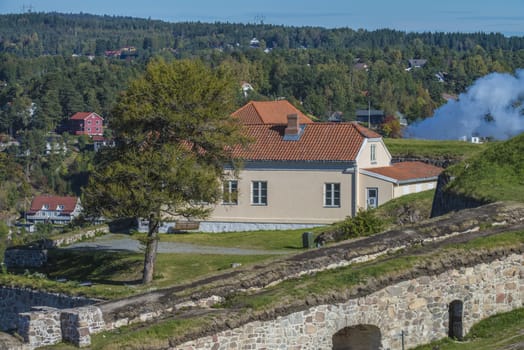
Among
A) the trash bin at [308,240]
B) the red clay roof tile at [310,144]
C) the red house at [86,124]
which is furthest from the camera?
the red house at [86,124]

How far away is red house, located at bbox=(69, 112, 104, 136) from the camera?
161750 millimetres

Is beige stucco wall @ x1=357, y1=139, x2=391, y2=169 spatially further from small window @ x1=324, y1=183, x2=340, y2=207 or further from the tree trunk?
the tree trunk

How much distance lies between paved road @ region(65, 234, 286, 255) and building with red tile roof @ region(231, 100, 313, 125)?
12215mm

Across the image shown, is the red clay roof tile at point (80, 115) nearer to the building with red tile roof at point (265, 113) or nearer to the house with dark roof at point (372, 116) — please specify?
the house with dark roof at point (372, 116)

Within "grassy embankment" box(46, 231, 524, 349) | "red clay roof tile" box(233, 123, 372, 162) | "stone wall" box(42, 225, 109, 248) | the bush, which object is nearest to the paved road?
"stone wall" box(42, 225, 109, 248)

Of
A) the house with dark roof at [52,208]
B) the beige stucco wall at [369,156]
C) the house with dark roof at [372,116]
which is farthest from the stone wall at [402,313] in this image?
the house with dark roof at [372,116]

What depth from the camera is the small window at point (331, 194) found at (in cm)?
3816

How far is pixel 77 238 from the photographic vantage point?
35.1 m

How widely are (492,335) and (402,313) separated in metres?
1.63

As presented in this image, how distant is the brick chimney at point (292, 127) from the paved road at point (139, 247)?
725 cm

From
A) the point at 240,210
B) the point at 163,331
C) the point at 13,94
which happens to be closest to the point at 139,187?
the point at 240,210

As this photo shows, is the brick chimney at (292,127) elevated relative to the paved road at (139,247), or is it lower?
elevated

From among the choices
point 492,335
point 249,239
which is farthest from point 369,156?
point 492,335

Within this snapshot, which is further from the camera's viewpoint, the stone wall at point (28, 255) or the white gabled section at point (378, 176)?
the white gabled section at point (378, 176)
